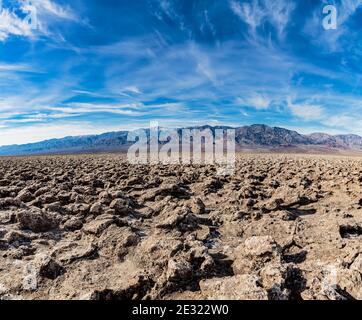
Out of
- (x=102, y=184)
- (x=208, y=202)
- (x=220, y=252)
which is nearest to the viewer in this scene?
(x=220, y=252)

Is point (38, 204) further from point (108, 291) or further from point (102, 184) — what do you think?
point (108, 291)

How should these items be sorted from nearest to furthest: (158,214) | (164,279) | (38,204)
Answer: (164,279)
(158,214)
(38,204)

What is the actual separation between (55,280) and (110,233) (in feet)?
4.30

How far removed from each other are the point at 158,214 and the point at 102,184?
4135 millimetres

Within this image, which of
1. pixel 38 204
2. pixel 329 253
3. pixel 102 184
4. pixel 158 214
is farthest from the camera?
pixel 102 184
